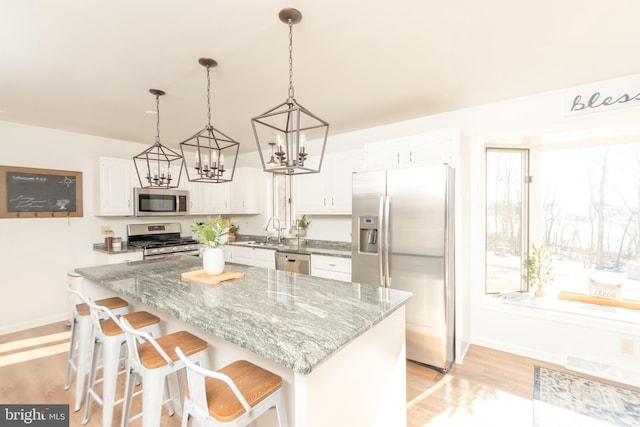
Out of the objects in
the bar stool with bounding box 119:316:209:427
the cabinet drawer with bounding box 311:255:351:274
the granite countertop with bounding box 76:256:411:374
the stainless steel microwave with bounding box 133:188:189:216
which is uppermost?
the stainless steel microwave with bounding box 133:188:189:216

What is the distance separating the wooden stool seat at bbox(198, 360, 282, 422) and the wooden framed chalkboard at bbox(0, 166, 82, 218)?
4.07 metres

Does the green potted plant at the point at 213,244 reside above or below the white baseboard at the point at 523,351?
above

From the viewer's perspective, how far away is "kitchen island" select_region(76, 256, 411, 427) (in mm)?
1178

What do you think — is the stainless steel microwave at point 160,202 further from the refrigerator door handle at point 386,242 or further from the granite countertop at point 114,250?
the refrigerator door handle at point 386,242

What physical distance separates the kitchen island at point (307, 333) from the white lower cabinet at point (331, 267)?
4.04 ft

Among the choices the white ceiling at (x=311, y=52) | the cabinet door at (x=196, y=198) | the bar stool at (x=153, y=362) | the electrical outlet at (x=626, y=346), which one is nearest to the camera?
the bar stool at (x=153, y=362)

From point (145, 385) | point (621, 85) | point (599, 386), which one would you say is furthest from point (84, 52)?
point (599, 386)

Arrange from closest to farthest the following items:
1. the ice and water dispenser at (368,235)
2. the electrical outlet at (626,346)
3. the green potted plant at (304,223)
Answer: the electrical outlet at (626,346) → the ice and water dispenser at (368,235) → the green potted plant at (304,223)

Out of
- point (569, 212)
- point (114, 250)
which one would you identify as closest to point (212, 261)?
point (114, 250)

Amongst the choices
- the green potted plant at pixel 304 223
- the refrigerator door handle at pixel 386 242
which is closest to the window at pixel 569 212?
the refrigerator door handle at pixel 386 242

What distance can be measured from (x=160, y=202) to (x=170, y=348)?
3416 mm

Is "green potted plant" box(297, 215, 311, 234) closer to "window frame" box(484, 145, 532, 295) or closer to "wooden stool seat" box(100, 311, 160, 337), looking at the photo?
"window frame" box(484, 145, 532, 295)

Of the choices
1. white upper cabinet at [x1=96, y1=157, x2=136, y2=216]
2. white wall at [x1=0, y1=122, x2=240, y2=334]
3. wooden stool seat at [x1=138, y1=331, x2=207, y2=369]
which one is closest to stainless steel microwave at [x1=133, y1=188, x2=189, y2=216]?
white upper cabinet at [x1=96, y1=157, x2=136, y2=216]

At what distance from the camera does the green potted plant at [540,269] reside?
11.3ft
